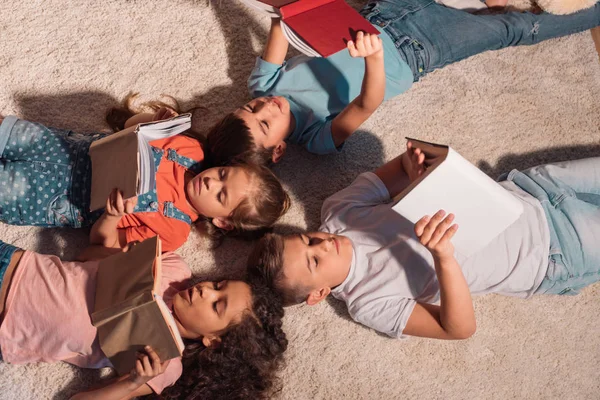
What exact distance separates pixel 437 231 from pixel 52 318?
785 millimetres

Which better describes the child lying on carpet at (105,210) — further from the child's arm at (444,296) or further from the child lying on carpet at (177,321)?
the child's arm at (444,296)

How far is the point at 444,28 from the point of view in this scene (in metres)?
1.56

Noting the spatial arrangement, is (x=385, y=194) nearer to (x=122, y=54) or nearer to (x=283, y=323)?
(x=283, y=323)

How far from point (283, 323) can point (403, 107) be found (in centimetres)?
66

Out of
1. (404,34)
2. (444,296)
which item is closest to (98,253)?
(444,296)

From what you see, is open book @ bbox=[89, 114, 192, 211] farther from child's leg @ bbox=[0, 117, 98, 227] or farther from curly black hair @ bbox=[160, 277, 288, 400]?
curly black hair @ bbox=[160, 277, 288, 400]

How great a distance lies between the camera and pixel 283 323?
1412 mm

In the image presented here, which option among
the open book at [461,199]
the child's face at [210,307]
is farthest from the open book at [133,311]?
the open book at [461,199]

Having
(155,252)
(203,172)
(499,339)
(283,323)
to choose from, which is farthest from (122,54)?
(499,339)

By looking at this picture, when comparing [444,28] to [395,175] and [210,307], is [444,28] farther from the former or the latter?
[210,307]

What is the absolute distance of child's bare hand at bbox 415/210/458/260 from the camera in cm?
117

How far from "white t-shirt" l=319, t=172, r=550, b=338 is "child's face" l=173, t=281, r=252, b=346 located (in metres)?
0.25

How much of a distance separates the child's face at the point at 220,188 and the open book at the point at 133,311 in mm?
211

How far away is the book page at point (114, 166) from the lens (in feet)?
3.78
